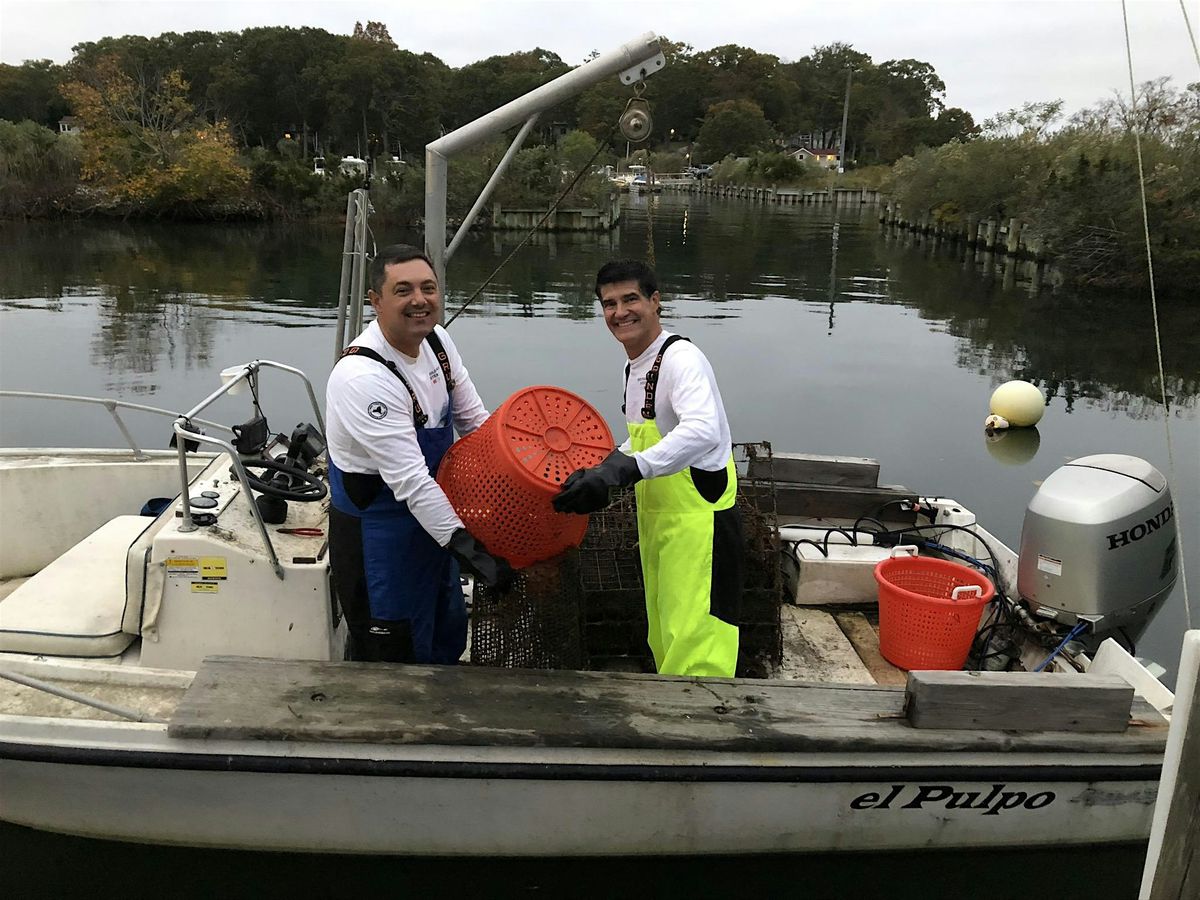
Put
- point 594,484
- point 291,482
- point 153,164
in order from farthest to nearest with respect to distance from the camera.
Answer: point 153,164 → point 291,482 → point 594,484

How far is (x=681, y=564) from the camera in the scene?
3115mm

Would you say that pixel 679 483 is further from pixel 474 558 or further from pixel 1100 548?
pixel 1100 548

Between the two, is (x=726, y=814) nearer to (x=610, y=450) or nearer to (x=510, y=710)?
(x=510, y=710)

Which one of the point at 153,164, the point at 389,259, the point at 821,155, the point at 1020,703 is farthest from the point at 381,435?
the point at 821,155

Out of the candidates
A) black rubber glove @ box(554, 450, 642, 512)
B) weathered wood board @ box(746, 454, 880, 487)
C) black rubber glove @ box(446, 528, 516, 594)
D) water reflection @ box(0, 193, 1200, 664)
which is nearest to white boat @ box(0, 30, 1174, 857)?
black rubber glove @ box(446, 528, 516, 594)

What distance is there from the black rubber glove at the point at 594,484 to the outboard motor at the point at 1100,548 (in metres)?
2.18

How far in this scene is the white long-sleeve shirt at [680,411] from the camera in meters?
2.86

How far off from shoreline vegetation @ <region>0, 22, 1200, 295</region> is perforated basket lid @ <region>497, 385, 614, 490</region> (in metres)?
1.76

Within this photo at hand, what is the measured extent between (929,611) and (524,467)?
6.63 ft

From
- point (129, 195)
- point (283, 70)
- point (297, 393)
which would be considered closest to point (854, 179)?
point (283, 70)

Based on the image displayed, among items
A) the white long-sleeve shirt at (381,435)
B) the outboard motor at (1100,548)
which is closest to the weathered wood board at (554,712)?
the white long-sleeve shirt at (381,435)

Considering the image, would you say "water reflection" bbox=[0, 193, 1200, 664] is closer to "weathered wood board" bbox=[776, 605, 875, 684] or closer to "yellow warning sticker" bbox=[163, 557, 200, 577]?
"weathered wood board" bbox=[776, 605, 875, 684]

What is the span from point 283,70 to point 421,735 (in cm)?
7641

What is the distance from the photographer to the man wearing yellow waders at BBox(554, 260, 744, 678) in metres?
2.97
